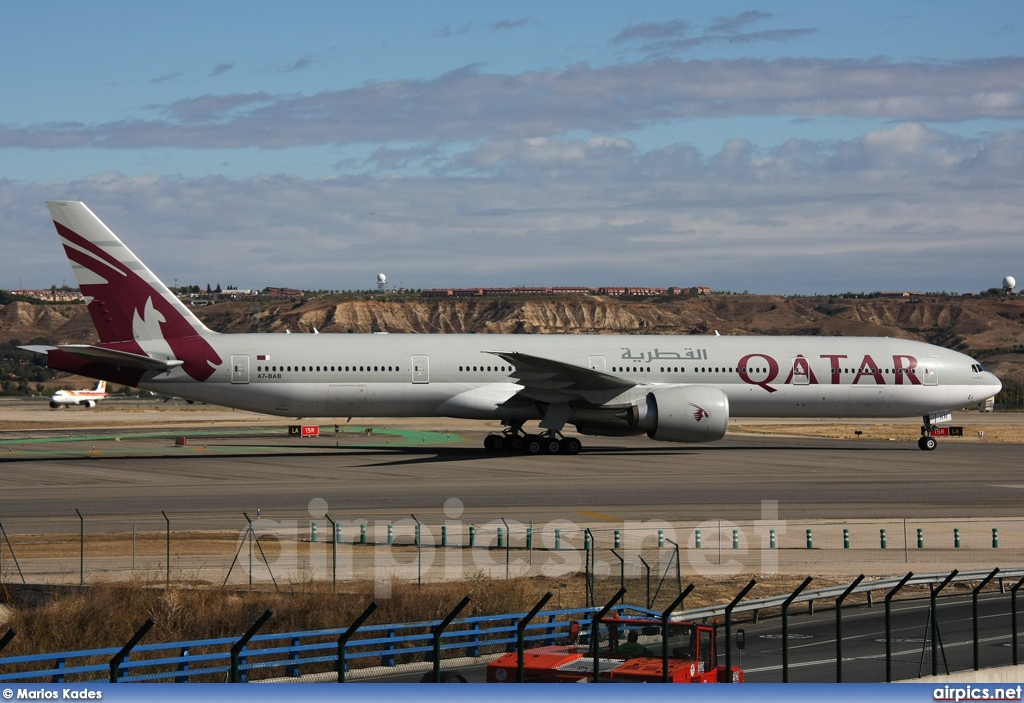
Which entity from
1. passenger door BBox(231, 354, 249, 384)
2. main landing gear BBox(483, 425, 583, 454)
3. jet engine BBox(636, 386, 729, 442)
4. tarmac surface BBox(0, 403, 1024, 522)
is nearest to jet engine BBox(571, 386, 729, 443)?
jet engine BBox(636, 386, 729, 442)

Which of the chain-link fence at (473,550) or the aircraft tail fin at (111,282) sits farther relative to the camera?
the aircraft tail fin at (111,282)

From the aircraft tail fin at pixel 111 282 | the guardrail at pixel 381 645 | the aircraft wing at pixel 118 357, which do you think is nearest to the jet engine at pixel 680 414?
the aircraft wing at pixel 118 357

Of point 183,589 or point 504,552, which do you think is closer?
point 183,589

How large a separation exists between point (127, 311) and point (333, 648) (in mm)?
29447

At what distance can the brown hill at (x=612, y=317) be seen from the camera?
6432 inches

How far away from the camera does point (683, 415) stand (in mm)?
40844

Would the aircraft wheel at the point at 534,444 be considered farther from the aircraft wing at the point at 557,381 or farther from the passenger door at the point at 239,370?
the passenger door at the point at 239,370

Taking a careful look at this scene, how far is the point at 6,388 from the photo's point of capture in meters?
130

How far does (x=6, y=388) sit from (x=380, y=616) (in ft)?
410

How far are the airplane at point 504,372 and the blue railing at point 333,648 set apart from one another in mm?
24048

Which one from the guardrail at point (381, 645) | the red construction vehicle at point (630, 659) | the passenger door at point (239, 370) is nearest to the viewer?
the red construction vehicle at point (630, 659)

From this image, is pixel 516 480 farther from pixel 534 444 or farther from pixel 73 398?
pixel 73 398

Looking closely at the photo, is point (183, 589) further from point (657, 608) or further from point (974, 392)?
point (974, 392)

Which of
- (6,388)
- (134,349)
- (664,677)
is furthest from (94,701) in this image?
(6,388)
